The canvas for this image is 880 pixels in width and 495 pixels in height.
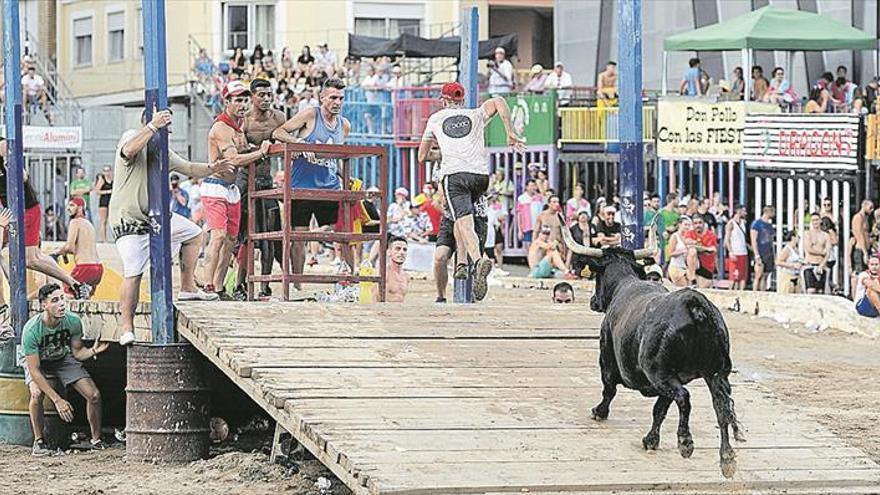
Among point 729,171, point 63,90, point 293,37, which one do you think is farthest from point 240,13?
point 729,171

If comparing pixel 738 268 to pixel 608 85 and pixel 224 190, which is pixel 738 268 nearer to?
pixel 608 85

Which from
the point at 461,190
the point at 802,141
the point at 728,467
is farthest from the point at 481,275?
the point at 802,141

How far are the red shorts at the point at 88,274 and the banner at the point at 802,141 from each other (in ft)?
37.7

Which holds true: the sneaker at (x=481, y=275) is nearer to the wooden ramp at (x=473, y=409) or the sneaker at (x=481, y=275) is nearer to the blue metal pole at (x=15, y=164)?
the wooden ramp at (x=473, y=409)

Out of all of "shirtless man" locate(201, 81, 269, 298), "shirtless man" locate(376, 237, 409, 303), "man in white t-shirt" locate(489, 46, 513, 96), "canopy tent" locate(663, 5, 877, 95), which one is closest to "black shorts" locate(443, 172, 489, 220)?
"shirtless man" locate(376, 237, 409, 303)

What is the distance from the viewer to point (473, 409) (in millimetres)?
11445

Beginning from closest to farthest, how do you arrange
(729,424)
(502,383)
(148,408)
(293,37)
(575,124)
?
(729,424) → (502,383) → (148,408) → (575,124) → (293,37)

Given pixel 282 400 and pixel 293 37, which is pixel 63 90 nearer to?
pixel 293 37

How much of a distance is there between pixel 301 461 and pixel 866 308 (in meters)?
9.96

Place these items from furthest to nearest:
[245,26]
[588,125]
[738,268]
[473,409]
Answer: [245,26]
[588,125]
[738,268]
[473,409]

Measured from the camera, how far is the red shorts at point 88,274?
1791 centimetres

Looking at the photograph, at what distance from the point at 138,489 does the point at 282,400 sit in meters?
2.00

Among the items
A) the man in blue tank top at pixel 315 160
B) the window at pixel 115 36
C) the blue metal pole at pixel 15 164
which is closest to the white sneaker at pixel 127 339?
the man in blue tank top at pixel 315 160

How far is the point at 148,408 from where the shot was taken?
14.0 meters
